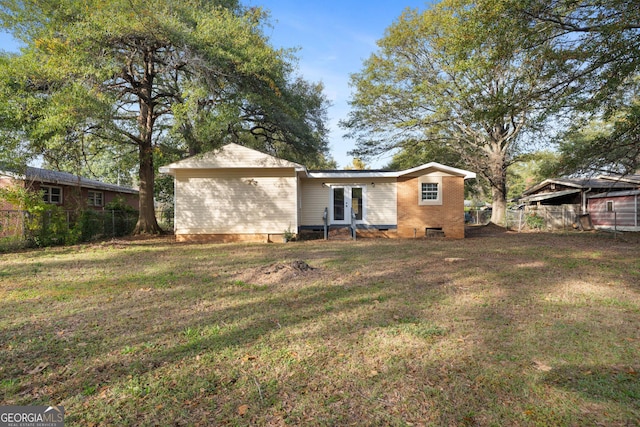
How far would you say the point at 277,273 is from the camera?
22.5 ft

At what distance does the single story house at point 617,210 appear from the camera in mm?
18141

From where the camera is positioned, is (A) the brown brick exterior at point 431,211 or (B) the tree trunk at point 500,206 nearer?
(A) the brown brick exterior at point 431,211

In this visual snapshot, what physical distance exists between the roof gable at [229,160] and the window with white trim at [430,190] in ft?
18.2

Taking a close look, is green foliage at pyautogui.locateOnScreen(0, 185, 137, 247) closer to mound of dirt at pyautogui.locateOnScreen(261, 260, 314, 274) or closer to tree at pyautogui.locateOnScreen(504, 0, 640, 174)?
mound of dirt at pyautogui.locateOnScreen(261, 260, 314, 274)

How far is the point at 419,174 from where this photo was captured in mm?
14781

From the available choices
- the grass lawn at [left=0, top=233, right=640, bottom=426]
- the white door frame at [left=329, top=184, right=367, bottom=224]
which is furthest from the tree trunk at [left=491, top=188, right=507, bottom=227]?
the grass lawn at [left=0, top=233, right=640, bottom=426]

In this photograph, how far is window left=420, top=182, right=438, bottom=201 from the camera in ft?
48.3

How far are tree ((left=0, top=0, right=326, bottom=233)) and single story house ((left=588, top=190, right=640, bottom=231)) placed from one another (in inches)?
737

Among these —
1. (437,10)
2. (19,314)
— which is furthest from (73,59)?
(437,10)

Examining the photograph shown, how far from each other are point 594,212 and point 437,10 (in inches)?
616

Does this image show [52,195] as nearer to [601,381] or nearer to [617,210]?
[601,381]

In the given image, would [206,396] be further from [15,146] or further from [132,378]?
[15,146]

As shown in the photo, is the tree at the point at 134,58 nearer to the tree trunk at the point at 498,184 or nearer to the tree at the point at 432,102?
the tree at the point at 432,102

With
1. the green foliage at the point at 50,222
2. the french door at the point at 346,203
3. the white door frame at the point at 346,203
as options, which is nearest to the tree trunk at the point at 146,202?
the green foliage at the point at 50,222
